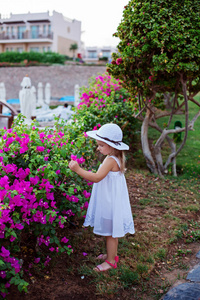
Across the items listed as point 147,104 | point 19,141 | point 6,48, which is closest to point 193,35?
point 147,104

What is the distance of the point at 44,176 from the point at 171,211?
245 cm

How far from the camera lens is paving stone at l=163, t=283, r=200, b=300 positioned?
2.28 metres

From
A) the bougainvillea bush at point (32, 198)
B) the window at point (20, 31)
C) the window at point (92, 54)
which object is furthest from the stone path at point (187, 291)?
the window at point (92, 54)

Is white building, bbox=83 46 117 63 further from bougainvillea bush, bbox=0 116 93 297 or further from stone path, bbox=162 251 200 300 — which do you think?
stone path, bbox=162 251 200 300

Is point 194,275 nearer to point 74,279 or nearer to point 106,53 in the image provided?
point 74,279

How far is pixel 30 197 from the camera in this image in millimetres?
2281

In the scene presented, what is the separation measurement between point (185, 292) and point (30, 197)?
1.40 meters

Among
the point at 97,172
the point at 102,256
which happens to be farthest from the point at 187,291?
the point at 97,172

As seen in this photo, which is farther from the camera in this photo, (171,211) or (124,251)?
(171,211)

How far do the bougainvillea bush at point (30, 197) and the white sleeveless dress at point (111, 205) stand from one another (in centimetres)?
22

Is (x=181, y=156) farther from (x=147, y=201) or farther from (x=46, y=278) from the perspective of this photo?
(x=46, y=278)

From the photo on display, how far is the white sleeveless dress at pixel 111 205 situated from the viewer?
2.75 m

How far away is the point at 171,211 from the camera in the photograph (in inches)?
169

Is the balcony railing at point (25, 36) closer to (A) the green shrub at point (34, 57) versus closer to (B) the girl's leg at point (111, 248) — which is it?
(A) the green shrub at point (34, 57)
